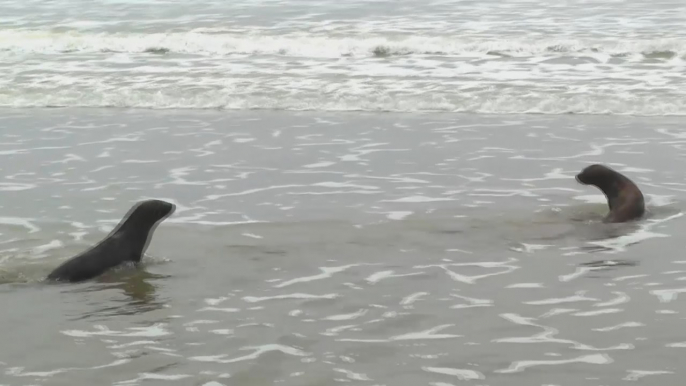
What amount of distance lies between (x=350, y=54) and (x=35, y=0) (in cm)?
1221

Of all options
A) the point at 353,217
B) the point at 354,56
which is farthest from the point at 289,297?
the point at 354,56

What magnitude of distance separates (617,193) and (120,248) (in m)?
3.23

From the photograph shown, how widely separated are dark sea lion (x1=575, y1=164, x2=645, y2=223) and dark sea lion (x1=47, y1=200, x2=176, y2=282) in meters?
2.81

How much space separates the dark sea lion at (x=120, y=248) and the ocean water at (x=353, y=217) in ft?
0.33

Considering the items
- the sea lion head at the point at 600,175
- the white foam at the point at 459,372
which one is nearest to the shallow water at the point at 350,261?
the white foam at the point at 459,372

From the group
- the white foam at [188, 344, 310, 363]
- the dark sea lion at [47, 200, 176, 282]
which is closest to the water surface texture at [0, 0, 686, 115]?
the dark sea lion at [47, 200, 176, 282]

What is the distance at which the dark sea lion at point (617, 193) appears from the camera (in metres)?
6.88

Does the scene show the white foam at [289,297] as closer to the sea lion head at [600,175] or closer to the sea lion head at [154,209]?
the sea lion head at [154,209]

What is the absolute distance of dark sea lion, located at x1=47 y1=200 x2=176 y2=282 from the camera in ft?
18.7

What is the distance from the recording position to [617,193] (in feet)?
23.0

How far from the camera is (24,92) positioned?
46.7ft

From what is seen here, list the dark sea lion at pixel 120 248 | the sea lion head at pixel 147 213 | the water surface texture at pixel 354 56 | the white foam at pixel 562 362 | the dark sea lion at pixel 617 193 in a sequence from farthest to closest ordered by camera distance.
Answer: the water surface texture at pixel 354 56
the dark sea lion at pixel 617 193
the sea lion head at pixel 147 213
the dark sea lion at pixel 120 248
the white foam at pixel 562 362

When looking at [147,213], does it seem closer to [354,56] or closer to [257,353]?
[257,353]

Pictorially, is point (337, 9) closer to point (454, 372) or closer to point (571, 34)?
point (571, 34)
